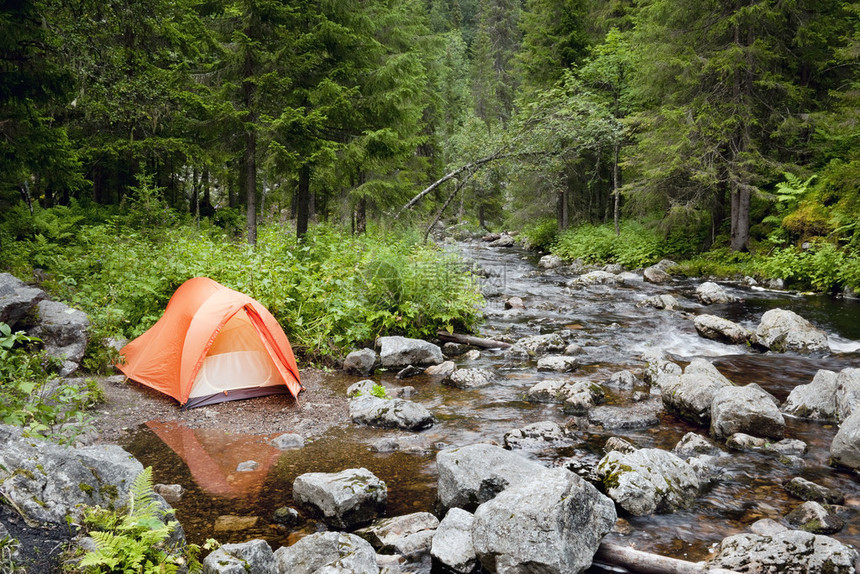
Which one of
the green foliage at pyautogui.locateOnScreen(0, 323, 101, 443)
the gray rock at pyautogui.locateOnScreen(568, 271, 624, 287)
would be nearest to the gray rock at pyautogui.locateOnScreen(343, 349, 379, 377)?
the green foliage at pyautogui.locateOnScreen(0, 323, 101, 443)

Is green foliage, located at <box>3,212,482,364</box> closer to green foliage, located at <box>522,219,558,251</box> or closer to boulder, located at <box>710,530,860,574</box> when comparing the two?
boulder, located at <box>710,530,860,574</box>

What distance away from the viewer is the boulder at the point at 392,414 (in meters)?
6.98

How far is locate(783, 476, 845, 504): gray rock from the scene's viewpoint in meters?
5.06

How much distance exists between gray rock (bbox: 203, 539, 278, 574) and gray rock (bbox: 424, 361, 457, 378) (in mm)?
5694

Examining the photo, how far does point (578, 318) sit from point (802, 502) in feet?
29.5

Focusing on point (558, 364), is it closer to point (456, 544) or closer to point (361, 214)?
point (456, 544)

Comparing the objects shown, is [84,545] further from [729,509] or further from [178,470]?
[729,509]

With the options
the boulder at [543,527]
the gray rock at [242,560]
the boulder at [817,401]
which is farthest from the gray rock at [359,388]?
the boulder at [817,401]

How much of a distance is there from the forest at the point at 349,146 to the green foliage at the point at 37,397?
2.33m

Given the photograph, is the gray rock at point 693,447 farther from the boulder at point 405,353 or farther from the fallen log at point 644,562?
the boulder at point 405,353

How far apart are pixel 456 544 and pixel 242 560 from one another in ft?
5.40

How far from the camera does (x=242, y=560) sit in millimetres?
3455

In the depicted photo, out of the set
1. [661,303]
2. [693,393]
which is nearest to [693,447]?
[693,393]

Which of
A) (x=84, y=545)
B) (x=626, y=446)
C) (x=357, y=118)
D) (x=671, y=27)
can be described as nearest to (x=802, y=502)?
(x=626, y=446)
